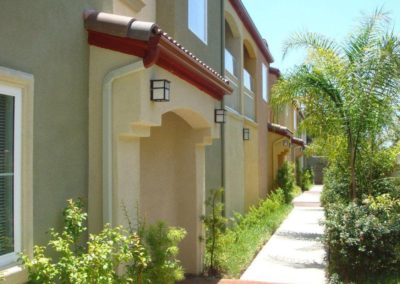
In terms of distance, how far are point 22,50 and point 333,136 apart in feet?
25.4

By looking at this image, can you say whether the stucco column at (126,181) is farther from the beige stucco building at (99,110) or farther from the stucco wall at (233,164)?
the stucco wall at (233,164)

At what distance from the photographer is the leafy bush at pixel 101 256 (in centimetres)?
423

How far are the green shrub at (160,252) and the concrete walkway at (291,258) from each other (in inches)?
140

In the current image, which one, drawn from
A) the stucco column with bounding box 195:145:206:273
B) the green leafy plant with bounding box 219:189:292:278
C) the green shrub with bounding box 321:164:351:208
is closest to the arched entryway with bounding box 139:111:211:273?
the stucco column with bounding box 195:145:206:273

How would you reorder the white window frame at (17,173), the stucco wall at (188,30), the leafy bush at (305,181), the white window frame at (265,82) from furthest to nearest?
1. the leafy bush at (305,181)
2. the white window frame at (265,82)
3. the stucco wall at (188,30)
4. the white window frame at (17,173)

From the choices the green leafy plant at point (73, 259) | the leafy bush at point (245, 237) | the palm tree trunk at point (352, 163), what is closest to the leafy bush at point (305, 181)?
the leafy bush at point (245, 237)

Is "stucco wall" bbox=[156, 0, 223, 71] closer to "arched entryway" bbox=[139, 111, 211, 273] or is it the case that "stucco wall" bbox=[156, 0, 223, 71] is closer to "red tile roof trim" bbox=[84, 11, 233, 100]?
"arched entryway" bbox=[139, 111, 211, 273]

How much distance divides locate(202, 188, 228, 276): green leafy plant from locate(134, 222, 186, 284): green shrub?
10.2 feet

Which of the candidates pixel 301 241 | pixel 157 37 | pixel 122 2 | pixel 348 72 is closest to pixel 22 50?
pixel 157 37

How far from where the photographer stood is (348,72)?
1002cm

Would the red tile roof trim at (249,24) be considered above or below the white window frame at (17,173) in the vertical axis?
above

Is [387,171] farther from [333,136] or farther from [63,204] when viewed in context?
[63,204]

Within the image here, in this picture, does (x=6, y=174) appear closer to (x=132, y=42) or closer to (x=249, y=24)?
(x=132, y=42)

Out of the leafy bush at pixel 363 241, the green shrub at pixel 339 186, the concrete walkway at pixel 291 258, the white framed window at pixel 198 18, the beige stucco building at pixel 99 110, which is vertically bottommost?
the concrete walkway at pixel 291 258
